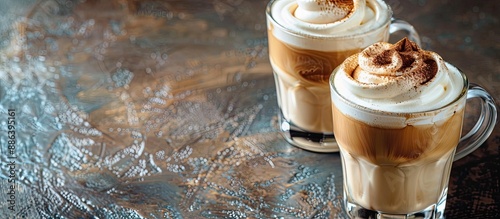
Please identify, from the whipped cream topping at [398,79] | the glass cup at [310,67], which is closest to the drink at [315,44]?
the glass cup at [310,67]

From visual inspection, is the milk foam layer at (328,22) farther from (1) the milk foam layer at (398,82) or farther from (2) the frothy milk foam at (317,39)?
(1) the milk foam layer at (398,82)

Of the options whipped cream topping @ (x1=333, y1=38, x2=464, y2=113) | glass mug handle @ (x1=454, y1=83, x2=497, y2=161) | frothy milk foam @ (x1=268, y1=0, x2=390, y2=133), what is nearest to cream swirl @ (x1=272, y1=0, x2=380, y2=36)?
frothy milk foam @ (x1=268, y1=0, x2=390, y2=133)

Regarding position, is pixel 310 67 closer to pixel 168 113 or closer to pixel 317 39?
pixel 317 39

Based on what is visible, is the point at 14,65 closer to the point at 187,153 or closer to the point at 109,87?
the point at 109,87

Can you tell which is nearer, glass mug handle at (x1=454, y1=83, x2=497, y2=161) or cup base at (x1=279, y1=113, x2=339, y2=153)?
glass mug handle at (x1=454, y1=83, x2=497, y2=161)

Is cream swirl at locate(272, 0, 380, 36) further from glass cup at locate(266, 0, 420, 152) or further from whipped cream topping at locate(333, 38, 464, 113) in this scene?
whipped cream topping at locate(333, 38, 464, 113)
